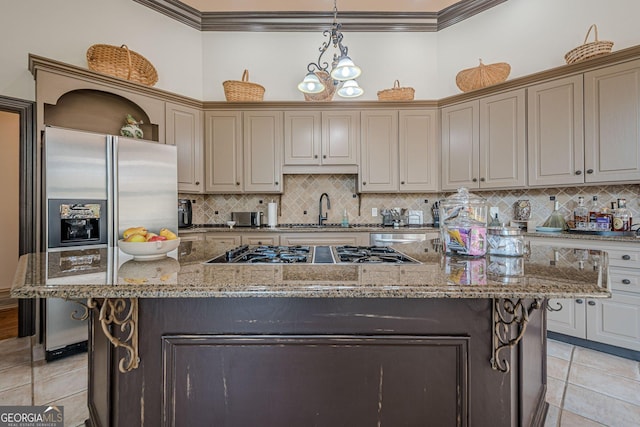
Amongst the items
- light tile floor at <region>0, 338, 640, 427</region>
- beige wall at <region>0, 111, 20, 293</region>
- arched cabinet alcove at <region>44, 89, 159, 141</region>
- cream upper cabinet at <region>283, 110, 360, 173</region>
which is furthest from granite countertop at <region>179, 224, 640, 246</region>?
beige wall at <region>0, 111, 20, 293</region>

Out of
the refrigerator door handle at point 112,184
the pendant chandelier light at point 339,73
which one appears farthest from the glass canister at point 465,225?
the refrigerator door handle at point 112,184

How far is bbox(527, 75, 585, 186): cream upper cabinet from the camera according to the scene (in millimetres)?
Result: 2639

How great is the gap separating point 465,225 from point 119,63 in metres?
3.42

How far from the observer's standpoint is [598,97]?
2523 mm

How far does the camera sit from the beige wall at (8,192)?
3523 mm

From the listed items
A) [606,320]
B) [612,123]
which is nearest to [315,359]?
[606,320]

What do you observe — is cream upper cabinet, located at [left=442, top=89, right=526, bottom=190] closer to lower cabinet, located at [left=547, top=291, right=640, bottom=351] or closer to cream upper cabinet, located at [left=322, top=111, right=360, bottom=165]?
cream upper cabinet, located at [left=322, top=111, right=360, bottom=165]

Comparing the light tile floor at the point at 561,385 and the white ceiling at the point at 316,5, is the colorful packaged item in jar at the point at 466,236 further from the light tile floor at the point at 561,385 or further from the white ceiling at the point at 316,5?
the white ceiling at the point at 316,5

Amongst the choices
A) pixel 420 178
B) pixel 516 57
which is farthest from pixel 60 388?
pixel 516 57

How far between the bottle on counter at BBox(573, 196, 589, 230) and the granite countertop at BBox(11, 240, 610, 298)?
6.42 feet

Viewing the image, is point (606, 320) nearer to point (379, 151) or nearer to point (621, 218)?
point (621, 218)

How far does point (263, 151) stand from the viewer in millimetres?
3570

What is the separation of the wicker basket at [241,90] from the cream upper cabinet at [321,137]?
0.46 metres

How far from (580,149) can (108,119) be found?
4.63 meters
